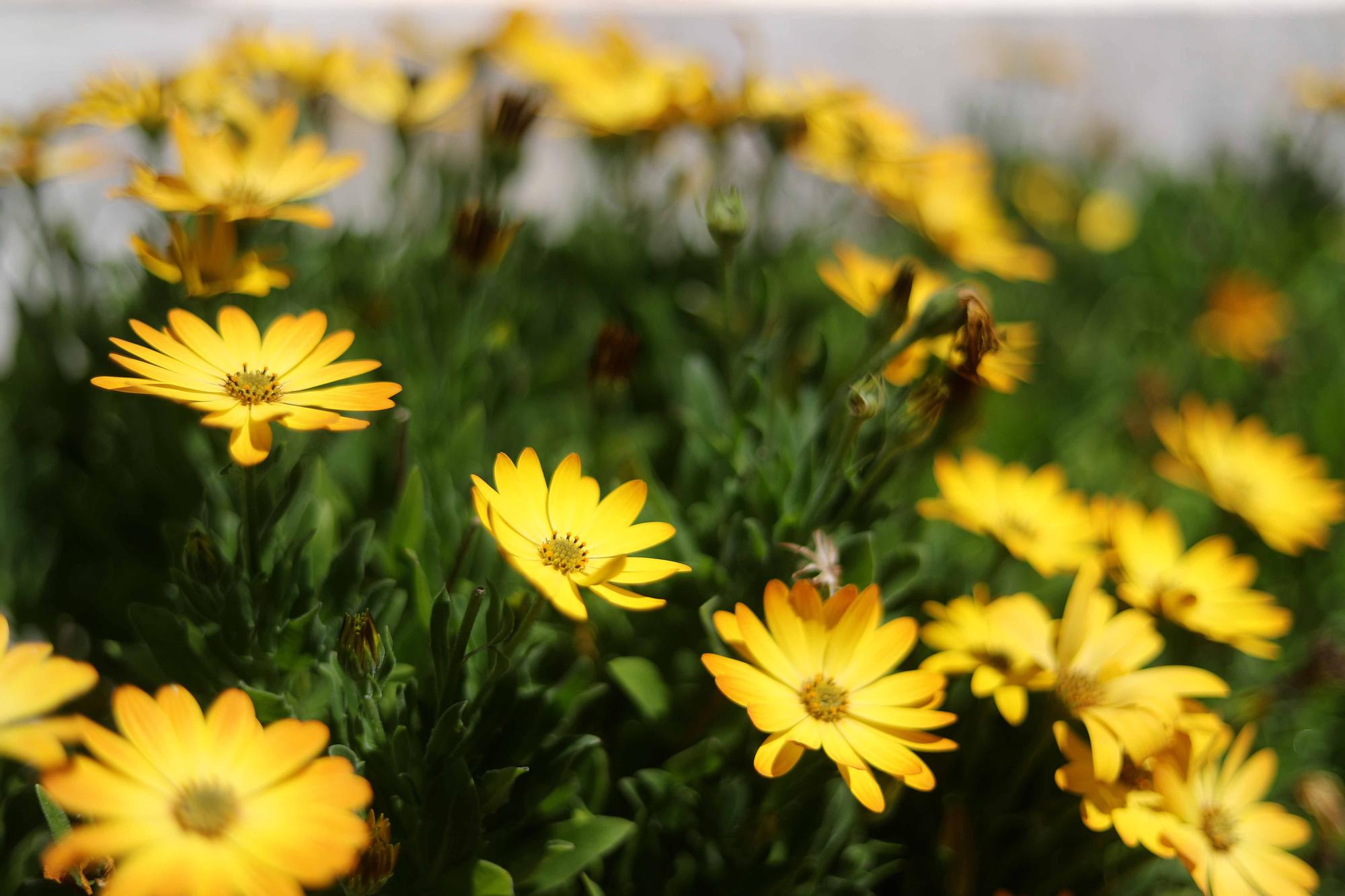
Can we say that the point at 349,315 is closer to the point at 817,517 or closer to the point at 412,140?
the point at 412,140

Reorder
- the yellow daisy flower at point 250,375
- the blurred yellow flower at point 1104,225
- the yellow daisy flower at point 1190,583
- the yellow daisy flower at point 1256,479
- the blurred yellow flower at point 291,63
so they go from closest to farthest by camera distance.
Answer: the yellow daisy flower at point 250,375
the yellow daisy flower at point 1190,583
the yellow daisy flower at point 1256,479
the blurred yellow flower at point 291,63
the blurred yellow flower at point 1104,225

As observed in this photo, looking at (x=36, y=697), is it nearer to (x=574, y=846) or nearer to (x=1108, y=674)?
(x=574, y=846)

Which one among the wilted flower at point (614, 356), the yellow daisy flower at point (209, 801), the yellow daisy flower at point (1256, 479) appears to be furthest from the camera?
the yellow daisy flower at point (1256, 479)

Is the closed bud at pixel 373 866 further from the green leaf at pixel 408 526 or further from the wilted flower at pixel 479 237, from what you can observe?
the wilted flower at pixel 479 237

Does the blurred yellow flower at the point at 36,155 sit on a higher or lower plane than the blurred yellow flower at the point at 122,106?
lower

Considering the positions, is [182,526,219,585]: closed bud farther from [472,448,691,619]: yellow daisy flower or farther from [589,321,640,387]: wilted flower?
[589,321,640,387]: wilted flower

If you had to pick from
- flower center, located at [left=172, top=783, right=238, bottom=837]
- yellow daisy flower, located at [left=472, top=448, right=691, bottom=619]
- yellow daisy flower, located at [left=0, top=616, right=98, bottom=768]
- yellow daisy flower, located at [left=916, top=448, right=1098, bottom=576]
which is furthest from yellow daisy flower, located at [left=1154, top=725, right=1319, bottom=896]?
yellow daisy flower, located at [left=0, top=616, right=98, bottom=768]

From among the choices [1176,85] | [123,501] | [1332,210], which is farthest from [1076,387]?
[1176,85]

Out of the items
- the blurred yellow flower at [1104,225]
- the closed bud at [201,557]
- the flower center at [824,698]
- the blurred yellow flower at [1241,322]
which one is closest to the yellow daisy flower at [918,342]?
the flower center at [824,698]
